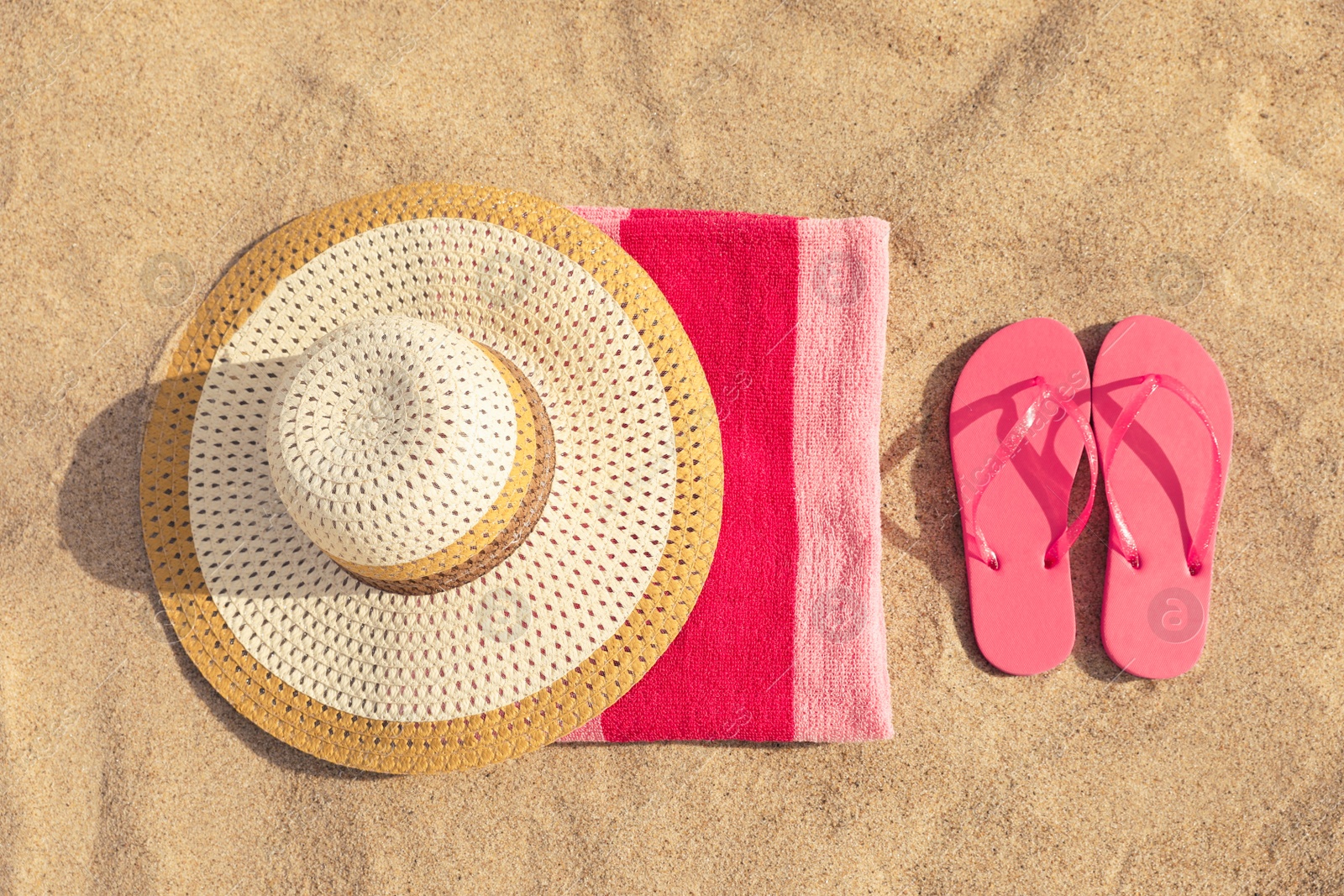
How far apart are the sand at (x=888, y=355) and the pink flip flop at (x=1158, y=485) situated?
0.05 meters

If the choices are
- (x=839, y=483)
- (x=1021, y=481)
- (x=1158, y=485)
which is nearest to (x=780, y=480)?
(x=839, y=483)

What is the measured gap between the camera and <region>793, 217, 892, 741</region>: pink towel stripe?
54.7 inches

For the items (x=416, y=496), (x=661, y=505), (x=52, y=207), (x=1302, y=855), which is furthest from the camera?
(x=52, y=207)

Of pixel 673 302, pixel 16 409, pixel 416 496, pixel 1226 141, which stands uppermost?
pixel 1226 141

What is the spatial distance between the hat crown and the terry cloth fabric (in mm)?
559

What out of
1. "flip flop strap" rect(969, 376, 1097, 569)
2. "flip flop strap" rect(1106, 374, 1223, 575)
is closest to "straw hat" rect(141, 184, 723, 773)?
"flip flop strap" rect(969, 376, 1097, 569)

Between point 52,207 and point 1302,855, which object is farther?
point 52,207

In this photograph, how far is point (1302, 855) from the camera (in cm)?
141

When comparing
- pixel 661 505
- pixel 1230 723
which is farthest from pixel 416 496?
pixel 1230 723

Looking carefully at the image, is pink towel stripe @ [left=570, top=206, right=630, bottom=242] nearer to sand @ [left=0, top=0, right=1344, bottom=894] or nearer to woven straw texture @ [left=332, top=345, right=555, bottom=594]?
sand @ [left=0, top=0, right=1344, bottom=894]

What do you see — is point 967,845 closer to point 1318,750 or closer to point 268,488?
point 1318,750

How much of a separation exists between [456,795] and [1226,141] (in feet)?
5.56

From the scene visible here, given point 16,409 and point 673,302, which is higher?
point 673,302

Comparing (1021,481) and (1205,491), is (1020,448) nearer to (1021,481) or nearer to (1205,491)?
(1021,481)
